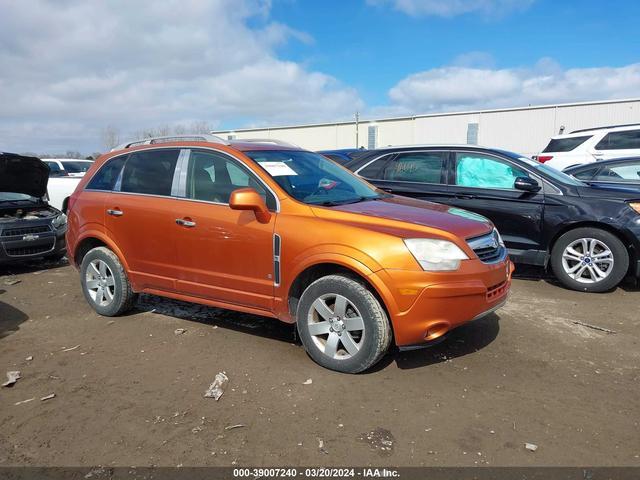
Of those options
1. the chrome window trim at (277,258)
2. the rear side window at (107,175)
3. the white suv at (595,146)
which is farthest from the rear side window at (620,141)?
the rear side window at (107,175)

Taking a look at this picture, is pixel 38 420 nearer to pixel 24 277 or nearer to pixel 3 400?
pixel 3 400

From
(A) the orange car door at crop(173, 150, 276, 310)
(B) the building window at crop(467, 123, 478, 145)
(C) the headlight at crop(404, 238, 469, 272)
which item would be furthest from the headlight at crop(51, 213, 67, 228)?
(B) the building window at crop(467, 123, 478, 145)

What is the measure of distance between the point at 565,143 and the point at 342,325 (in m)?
10.7

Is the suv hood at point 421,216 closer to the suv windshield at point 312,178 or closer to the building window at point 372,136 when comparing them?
the suv windshield at point 312,178

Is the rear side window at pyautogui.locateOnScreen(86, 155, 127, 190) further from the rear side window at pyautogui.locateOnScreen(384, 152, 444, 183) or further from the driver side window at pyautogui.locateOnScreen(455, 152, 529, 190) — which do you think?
the driver side window at pyautogui.locateOnScreen(455, 152, 529, 190)

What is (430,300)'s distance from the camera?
3377 mm

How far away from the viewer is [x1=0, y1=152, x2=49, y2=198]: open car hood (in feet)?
24.6

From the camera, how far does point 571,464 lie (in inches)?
103

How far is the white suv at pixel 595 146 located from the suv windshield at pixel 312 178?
8092mm

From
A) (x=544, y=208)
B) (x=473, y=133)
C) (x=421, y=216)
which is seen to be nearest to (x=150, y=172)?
(x=421, y=216)

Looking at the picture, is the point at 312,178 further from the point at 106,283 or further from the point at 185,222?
the point at 106,283

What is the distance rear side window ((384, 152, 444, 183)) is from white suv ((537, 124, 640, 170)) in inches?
224

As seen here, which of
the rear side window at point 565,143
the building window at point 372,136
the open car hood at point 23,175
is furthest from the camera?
the building window at point 372,136

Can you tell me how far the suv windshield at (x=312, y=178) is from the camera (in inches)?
163
